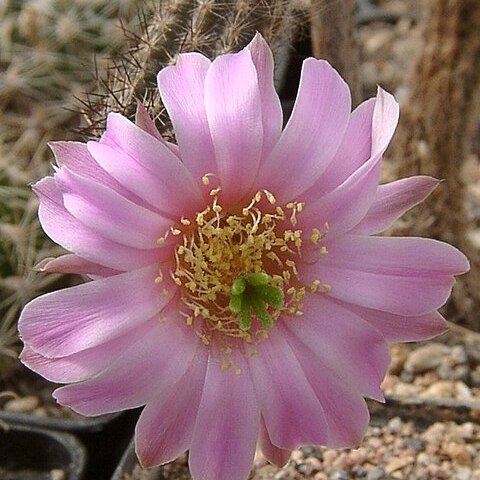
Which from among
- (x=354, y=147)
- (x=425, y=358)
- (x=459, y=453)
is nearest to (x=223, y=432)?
(x=354, y=147)

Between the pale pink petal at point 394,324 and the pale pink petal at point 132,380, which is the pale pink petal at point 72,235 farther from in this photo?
the pale pink petal at point 394,324

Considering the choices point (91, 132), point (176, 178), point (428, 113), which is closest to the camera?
point (176, 178)

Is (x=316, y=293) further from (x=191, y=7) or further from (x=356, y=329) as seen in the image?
(x=191, y=7)

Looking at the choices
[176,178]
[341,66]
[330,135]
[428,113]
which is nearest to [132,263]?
[176,178]

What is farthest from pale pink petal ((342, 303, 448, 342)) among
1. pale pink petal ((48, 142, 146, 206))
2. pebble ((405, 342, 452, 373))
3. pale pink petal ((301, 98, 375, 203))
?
pebble ((405, 342, 452, 373))

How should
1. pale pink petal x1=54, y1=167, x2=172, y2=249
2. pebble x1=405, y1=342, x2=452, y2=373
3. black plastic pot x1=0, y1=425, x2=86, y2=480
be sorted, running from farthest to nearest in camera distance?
pebble x1=405, y1=342, x2=452, y2=373 → black plastic pot x1=0, y1=425, x2=86, y2=480 → pale pink petal x1=54, y1=167, x2=172, y2=249

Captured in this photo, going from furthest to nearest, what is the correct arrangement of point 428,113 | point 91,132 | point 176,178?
1. point 428,113
2. point 91,132
3. point 176,178

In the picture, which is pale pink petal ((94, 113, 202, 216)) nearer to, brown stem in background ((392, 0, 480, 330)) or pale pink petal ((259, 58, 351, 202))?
pale pink petal ((259, 58, 351, 202))
